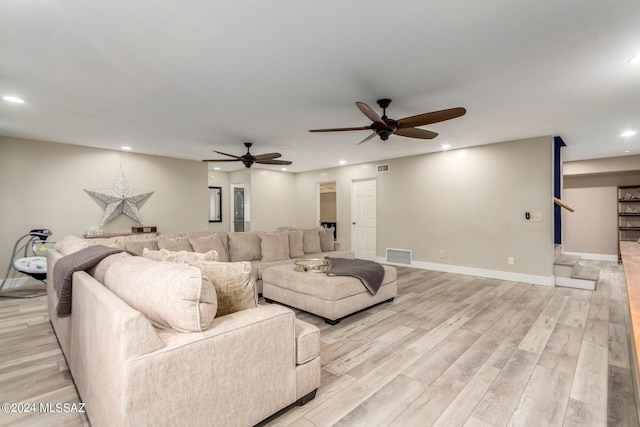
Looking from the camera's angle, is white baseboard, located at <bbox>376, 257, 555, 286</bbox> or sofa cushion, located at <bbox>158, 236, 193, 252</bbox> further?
white baseboard, located at <bbox>376, 257, 555, 286</bbox>

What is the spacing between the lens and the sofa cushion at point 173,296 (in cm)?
133

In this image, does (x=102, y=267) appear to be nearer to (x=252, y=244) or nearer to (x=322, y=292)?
(x=322, y=292)

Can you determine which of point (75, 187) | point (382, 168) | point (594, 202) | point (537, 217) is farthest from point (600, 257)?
point (75, 187)

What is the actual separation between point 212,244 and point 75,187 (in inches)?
128

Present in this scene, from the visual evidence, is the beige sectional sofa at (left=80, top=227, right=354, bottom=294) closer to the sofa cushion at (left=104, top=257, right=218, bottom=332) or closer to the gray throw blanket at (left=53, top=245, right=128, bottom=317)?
the gray throw blanket at (left=53, top=245, right=128, bottom=317)

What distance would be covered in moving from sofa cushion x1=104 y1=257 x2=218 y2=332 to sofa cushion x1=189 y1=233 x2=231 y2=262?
241 cm

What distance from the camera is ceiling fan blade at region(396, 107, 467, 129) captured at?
2639 millimetres

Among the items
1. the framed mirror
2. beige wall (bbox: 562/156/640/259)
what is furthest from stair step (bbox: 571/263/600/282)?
the framed mirror

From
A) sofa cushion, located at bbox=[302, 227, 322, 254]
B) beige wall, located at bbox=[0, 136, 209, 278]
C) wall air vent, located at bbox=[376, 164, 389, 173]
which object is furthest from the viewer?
wall air vent, located at bbox=[376, 164, 389, 173]

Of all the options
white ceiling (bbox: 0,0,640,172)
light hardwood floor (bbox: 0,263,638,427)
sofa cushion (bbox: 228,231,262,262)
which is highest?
white ceiling (bbox: 0,0,640,172)

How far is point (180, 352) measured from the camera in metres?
1.25

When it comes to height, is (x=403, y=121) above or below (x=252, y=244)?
above

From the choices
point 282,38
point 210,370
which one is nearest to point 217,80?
point 282,38

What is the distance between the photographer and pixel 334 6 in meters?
1.76
